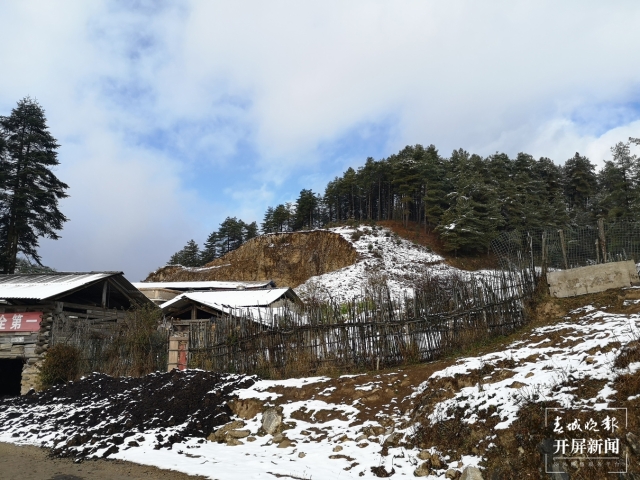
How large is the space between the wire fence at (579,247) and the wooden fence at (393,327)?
680mm

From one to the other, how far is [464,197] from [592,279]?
28.7 metres

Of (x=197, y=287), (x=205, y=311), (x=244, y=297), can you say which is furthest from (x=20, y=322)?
(x=197, y=287)

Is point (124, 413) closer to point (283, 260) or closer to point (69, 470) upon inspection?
point (69, 470)

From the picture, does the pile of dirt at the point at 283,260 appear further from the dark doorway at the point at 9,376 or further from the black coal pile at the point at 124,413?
the black coal pile at the point at 124,413

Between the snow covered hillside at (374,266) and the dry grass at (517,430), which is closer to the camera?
the dry grass at (517,430)

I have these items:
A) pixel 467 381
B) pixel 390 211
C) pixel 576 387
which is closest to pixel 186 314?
pixel 467 381

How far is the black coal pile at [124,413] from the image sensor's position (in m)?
8.03

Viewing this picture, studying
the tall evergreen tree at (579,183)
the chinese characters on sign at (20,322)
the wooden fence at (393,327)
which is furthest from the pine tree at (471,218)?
the chinese characters on sign at (20,322)

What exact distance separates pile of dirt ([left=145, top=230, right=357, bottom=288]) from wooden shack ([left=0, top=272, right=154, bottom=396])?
2560 centimetres

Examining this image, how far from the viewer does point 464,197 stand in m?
37.6

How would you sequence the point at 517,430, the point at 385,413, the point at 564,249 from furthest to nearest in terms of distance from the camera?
the point at 564,249, the point at 385,413, the point at 517,430

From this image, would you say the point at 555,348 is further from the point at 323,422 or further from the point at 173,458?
the point at 173,458

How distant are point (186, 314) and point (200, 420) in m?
13.9

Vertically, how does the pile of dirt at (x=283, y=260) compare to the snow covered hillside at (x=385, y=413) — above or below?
above
